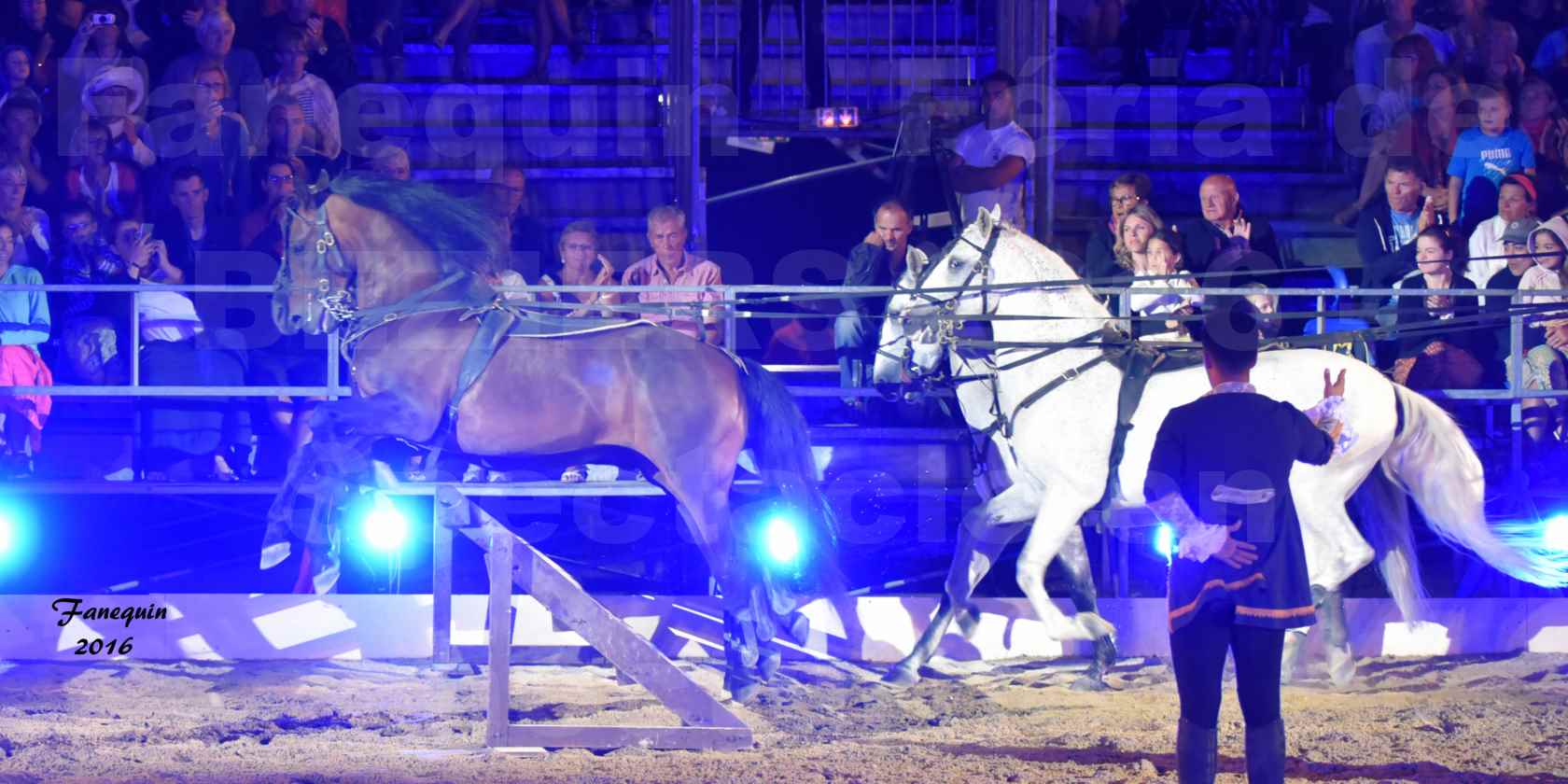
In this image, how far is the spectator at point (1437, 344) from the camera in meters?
8.52

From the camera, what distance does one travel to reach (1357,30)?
11.1 m

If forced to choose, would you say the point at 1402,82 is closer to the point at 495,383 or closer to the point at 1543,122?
the point at 1543,122

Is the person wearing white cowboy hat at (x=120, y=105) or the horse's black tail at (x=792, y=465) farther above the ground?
the person wearing white cowboy hat at (x=120, y=105)

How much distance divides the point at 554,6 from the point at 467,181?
1.71 m

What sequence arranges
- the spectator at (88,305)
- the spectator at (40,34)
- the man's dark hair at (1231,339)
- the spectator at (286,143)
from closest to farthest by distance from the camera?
the man's dark hair at (1231,339)
the spectator at (88,305)
the spectator at (286,143)
the spectator at (40,34)

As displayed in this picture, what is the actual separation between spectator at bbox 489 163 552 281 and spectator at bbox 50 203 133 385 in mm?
2157

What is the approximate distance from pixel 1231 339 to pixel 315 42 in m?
7.87

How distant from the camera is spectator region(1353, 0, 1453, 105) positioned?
10633 mm

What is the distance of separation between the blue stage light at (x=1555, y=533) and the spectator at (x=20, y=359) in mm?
7827

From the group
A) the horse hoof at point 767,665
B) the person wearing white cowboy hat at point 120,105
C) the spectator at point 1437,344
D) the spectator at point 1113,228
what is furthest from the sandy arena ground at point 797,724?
the person wearing white cowboy hat at point 120,105

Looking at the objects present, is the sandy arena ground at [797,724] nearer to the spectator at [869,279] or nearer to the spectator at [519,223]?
the spectator at [869,279]

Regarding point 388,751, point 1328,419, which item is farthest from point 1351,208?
point 388,751

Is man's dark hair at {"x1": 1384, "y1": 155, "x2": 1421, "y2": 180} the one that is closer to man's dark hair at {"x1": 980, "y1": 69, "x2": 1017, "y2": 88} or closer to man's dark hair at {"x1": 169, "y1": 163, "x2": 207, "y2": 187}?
man's dark hair at {"x1": 980, "y1": 69, "x2": 1017, "y2": 88}

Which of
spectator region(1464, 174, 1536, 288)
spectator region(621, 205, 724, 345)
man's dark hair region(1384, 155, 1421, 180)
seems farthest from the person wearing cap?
man's dark hair region(1384, 155, 1421, 180)
